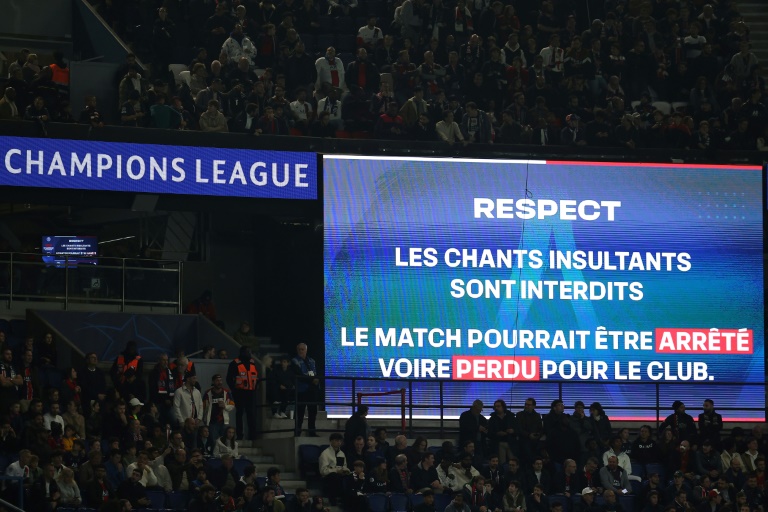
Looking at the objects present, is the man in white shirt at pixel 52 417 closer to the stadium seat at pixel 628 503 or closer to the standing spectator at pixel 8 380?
the standing spectator at pixel 8 380

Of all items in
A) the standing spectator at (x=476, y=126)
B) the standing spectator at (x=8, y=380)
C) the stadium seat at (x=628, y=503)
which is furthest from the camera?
the standing spectator at (x=476, y=126)

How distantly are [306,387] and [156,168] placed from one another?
3.58 meters

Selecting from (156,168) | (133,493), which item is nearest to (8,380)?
(133,493)

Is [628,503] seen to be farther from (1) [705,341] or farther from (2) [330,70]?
(2) [330,70]

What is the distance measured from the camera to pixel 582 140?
24.9 meters

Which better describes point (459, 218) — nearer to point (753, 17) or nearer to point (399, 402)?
point (399, 402)

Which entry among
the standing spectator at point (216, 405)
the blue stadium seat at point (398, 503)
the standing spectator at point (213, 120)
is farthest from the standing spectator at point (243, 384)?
the standing spectator at point (213, 120)

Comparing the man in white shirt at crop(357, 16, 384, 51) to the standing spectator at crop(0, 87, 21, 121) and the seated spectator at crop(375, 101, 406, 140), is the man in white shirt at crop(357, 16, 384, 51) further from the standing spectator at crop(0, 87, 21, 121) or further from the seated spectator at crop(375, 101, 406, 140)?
the standing spectator at crop(0, 87, 21, 121)

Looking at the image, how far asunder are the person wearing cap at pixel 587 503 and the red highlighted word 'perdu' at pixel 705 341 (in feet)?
11.6

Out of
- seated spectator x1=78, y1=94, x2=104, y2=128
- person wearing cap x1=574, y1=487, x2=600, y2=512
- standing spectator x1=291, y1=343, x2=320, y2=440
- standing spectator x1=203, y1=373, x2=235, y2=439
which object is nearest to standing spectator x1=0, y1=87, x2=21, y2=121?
seated spectator x1=78, y1=94, x2=104, y2=128

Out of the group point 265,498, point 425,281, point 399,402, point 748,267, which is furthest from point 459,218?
point 265,498

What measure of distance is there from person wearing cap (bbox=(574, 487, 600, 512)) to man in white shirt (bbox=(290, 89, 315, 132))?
652cm

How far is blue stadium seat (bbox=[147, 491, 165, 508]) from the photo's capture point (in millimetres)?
19531

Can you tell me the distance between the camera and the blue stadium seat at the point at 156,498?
19531 mm
